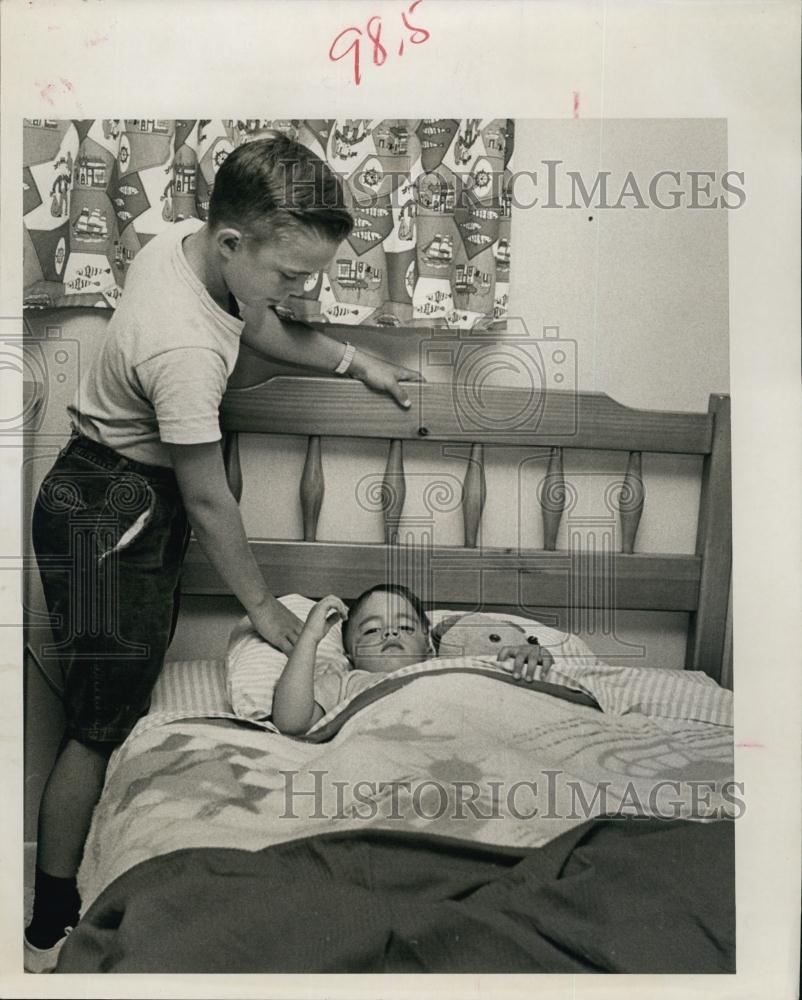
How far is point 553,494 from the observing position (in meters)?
1.16

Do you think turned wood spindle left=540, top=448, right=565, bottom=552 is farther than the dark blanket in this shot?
Yes

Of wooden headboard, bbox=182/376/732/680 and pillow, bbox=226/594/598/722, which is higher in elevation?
wooden headboard, bbox=182/376/732/680

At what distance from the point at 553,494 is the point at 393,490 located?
20cm

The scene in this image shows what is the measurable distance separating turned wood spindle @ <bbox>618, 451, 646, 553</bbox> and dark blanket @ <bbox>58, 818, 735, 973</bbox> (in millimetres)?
357

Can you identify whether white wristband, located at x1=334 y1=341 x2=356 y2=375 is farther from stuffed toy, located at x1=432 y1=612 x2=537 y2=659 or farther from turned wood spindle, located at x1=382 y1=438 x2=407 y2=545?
stuffed toy, located at x1=432 y1=612 x2=537 y2=659

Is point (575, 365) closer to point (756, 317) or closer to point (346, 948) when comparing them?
point (756, 317)

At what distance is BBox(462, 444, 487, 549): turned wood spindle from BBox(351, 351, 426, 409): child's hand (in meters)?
0.11

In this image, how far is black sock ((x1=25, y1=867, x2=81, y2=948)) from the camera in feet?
3.68

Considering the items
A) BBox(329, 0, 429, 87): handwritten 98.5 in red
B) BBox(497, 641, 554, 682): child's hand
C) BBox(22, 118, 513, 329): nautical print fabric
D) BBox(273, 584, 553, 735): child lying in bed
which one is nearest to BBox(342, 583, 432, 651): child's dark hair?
BBox(273, 584, 553, 735): child lying in bed

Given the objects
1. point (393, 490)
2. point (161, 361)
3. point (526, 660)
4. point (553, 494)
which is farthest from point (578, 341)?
point (161, 361)

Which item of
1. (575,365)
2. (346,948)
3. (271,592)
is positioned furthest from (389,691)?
(575,365)

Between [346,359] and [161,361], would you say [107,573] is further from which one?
[346,359]

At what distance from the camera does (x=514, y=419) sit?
115 cm

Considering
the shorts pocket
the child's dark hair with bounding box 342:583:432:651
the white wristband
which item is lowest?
the child's dark hair with bounding box 342:583:432:651
